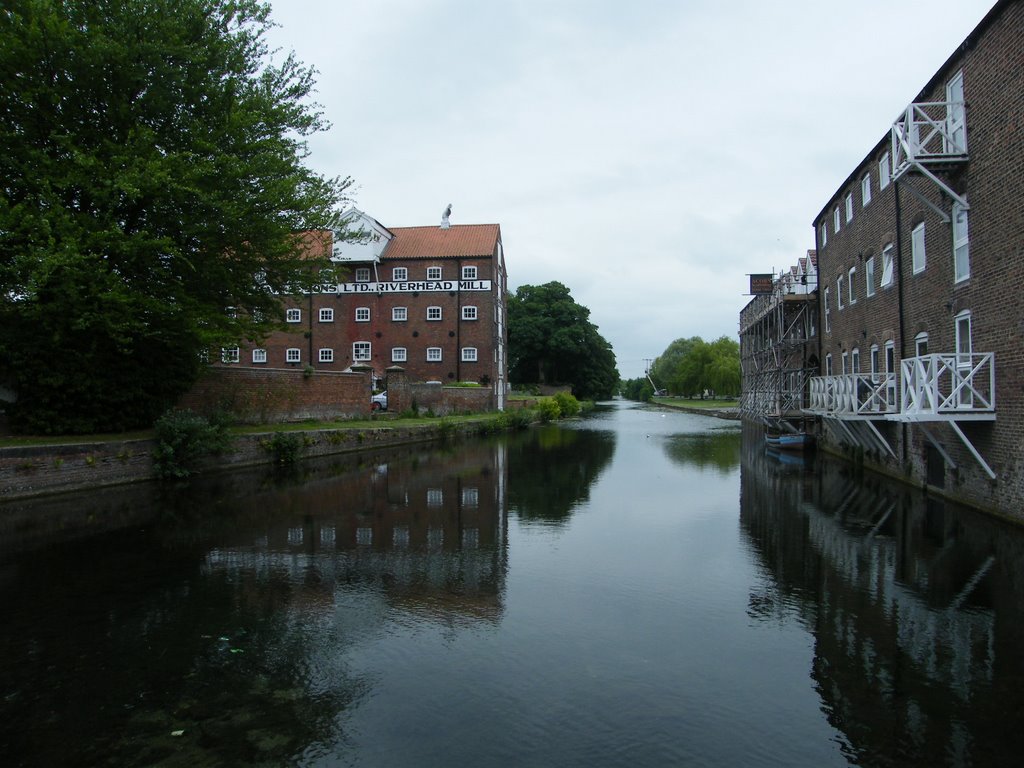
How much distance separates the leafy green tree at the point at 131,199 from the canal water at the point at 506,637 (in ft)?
14.1

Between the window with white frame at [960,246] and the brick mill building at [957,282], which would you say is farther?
the window with white frame at [960,246]

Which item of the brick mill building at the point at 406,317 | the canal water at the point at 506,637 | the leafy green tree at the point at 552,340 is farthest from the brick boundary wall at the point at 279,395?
the leafy green tree at the point at 552,340

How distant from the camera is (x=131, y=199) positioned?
16.0 meters

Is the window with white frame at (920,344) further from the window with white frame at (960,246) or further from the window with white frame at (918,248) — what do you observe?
the window with white frame at (960,246)

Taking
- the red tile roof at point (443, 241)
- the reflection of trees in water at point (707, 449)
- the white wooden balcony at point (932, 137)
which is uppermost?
the red tile roof at point (443, 241)

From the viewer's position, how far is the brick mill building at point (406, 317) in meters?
45.7

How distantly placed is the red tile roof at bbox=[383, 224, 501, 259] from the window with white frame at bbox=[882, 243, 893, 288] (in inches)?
1169

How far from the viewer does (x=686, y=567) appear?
9609mm

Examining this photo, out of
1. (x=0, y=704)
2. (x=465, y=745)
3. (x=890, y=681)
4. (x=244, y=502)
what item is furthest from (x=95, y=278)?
(x=890, y=681)

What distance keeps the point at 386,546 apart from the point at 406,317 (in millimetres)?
36515

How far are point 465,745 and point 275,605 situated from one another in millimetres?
3672

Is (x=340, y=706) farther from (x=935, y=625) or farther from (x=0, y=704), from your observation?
(x=935, y=625)

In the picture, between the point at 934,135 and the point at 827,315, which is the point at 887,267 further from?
the point at 827,315

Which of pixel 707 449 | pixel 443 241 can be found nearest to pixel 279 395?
pixel 707 449
